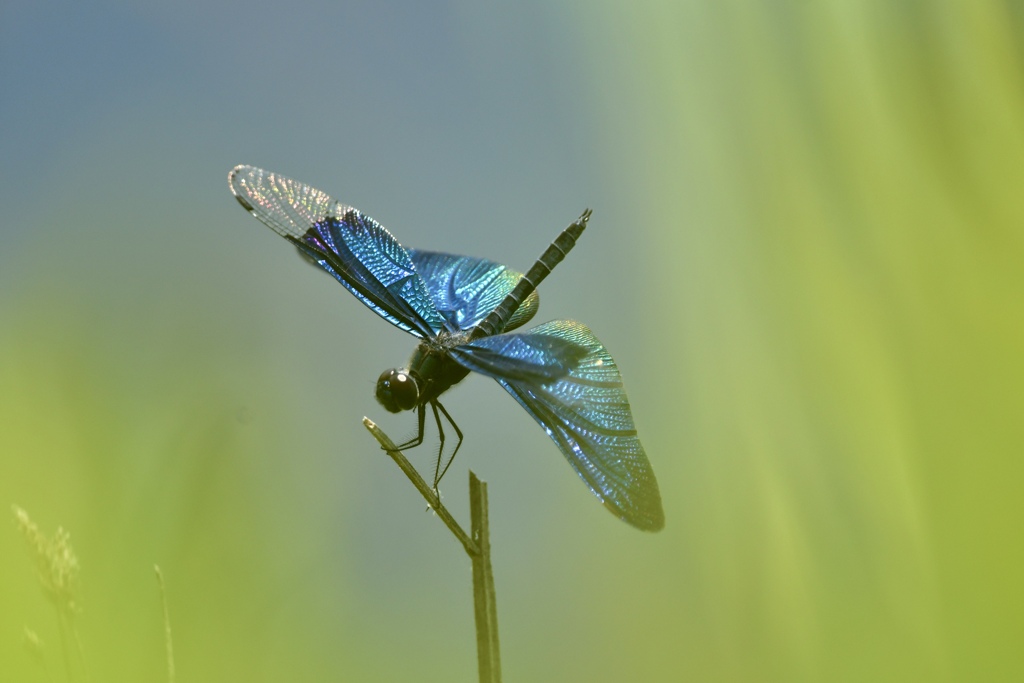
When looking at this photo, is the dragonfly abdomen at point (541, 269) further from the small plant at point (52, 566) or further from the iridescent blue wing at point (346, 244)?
the small plant at point (52, 566)

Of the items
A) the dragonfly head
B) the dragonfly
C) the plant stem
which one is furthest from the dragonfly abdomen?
the plant stem

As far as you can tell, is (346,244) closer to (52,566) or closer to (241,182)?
A: (241,182)

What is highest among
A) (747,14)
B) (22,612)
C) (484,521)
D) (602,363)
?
(747,14)

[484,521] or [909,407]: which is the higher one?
[909,407]

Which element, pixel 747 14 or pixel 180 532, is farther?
pixel 747 14

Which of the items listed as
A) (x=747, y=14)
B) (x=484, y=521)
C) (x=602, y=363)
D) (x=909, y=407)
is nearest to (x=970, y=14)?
(x=747, y=14)

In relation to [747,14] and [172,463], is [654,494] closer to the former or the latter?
[172,463]
